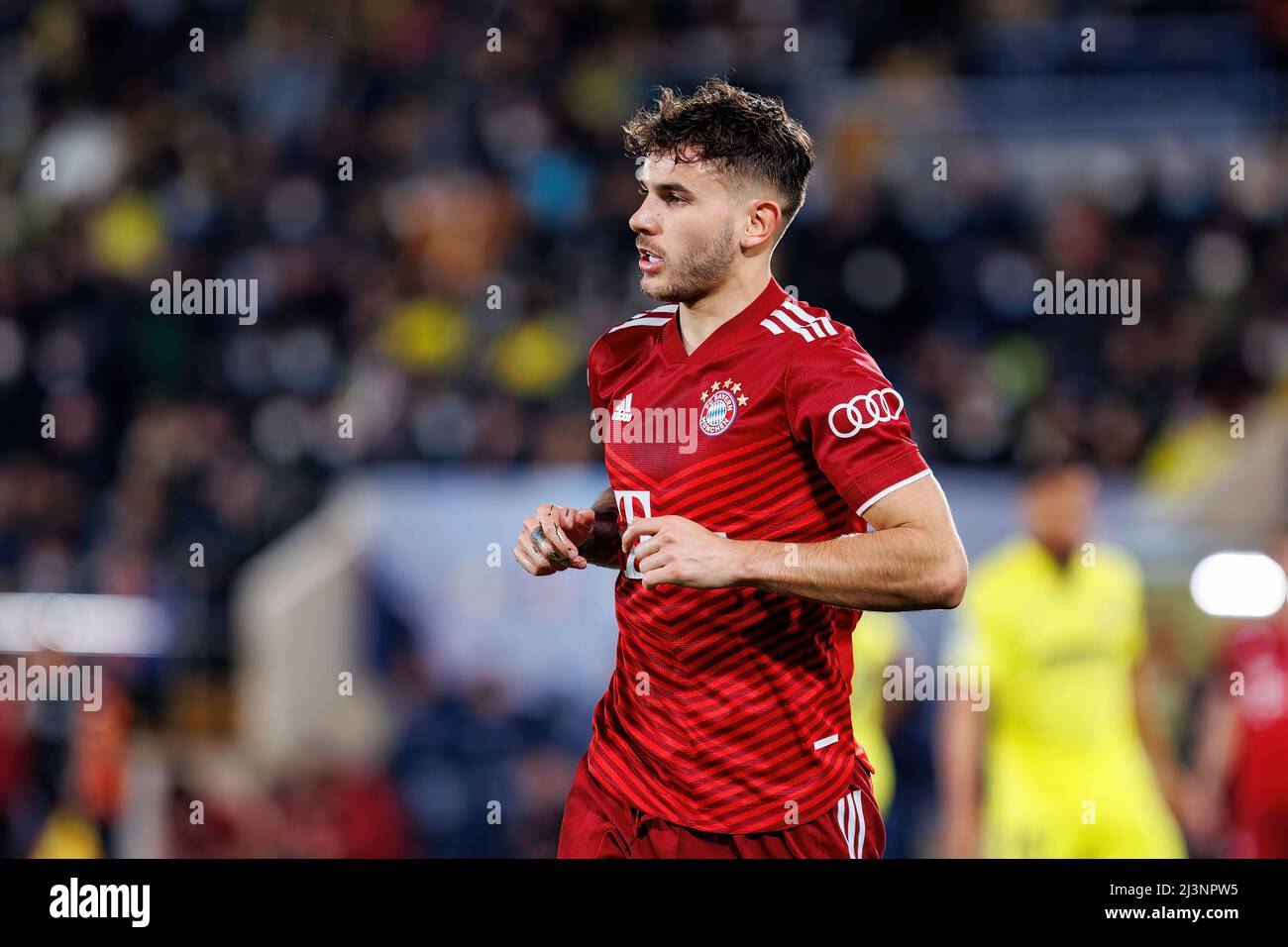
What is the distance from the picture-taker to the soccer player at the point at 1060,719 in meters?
5.53

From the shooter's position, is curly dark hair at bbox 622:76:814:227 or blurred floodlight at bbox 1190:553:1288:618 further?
blurred floodlight at bbox 1190:553:1288:618

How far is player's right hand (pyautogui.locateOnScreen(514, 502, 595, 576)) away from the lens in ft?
10.4

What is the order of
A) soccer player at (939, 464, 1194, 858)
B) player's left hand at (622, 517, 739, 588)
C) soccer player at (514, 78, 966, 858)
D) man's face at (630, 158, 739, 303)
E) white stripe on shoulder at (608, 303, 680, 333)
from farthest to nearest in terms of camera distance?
soccer player at (939, 464, 1194, 858) → white stripe on shoulder at (608, 303, 680, 333) → man's face at (630, 158, 739, 303) → soccer player at (514, 78, 966, 858) → player's left hand at (622, 517, 739, 588)

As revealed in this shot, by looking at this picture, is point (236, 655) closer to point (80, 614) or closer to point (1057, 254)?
point (80, 614)

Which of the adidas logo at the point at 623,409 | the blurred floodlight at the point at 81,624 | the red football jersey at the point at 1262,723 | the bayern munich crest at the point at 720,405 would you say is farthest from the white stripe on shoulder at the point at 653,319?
the blurred floodlight at the point at 81,624

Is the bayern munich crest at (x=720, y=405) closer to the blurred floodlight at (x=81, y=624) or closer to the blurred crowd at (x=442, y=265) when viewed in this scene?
the blurred crowd at (x=442, y=265)

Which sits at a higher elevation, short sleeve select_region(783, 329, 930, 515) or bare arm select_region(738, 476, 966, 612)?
short sleeve select_region(783, 329, 930, 515)

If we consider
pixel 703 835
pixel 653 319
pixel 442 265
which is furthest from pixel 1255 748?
pixel 442 265

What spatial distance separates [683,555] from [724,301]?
701mm

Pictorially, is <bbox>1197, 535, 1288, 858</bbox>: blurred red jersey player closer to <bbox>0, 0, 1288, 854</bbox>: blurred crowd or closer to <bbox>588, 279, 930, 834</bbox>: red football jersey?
<bbox>0, 0, 1288, 854</bbox>: blurred crowd

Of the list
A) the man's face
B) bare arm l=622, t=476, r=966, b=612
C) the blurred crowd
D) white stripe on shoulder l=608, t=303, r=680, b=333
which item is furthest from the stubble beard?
the blurred crowd

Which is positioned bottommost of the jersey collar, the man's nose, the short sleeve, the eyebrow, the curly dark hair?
the short sleeve

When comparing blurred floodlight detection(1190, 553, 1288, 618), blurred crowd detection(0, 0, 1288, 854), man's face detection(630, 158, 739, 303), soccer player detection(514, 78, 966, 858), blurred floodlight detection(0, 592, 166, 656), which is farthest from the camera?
blurred crowd detection(0, 0, 1288, 854)
